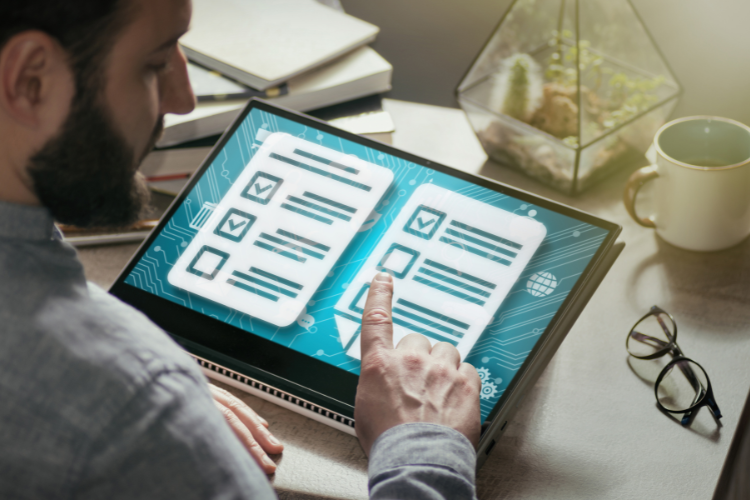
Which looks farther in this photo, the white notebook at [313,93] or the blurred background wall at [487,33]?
the blurred background wall at [487,33]

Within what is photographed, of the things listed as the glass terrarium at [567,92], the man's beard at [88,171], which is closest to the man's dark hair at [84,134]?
the man's beard at [88,171]

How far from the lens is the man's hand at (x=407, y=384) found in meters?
0.63

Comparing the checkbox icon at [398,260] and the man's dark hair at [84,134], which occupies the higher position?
the man's dark hair at [84,134]

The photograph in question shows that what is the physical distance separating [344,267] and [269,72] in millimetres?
412

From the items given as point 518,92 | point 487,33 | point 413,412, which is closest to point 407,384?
point 413,412

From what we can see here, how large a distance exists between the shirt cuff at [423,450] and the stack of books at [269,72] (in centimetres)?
54

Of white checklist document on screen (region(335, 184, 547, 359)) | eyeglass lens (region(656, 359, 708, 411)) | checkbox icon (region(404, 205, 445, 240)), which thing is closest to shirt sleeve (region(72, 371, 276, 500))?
white checklist document on screen (region(335, 184, 547, 359))

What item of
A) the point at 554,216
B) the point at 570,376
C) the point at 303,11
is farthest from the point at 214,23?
the point at 570,376

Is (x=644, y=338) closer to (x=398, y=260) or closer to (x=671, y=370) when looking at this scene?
(x=671, y=370)

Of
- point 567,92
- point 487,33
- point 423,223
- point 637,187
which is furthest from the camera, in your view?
point 487,33

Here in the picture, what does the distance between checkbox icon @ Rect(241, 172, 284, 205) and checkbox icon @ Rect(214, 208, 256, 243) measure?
25 millimetres

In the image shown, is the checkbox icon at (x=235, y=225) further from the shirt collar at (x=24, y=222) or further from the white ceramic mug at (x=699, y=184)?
the white ceramic mug at (x=699, y=184)

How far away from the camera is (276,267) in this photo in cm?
76

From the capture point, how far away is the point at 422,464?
59 centimetres
